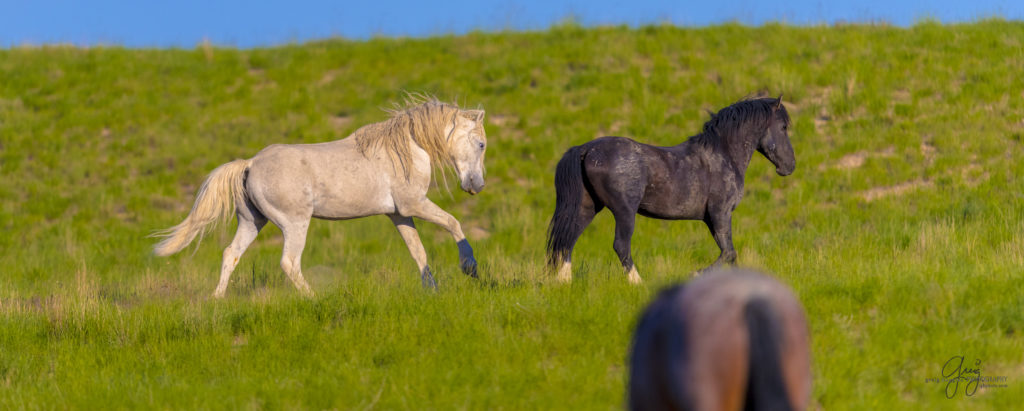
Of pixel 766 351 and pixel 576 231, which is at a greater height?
pixel 766 351

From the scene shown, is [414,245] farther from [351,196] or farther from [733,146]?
[733,146]

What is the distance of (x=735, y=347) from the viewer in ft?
8.61

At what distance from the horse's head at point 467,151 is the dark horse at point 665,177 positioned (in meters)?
0.95

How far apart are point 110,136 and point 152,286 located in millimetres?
11997

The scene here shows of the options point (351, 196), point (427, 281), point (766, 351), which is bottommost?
point (427, 281)

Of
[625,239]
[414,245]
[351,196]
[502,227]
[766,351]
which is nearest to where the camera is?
[766,351]

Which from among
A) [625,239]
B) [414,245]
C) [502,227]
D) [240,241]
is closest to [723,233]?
[625,239]

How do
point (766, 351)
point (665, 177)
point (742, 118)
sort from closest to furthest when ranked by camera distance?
1. point (766, 351)
2. point (665, 177)
3. point (742, 118)

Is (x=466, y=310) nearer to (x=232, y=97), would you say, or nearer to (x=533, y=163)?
(x=533, y=163)

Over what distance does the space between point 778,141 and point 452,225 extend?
3612 millimetres

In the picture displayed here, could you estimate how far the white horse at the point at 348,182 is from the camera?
28.0 feet

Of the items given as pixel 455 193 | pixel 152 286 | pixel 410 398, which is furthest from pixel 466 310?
pixel 455 193

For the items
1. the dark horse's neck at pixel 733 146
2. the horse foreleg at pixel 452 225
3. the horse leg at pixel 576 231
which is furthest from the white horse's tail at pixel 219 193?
the dark horse's neck at pixel 733 146

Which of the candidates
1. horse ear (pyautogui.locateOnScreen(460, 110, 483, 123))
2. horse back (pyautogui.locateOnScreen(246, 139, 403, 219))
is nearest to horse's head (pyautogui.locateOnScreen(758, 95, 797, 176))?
horse ear (pyautogui.locateOnScreen(460, 110, 483, 123))
